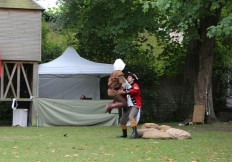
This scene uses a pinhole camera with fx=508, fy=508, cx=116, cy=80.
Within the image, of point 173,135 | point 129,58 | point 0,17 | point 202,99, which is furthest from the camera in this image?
point 129,58

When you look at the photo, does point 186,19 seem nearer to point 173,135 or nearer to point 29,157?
point 173,135

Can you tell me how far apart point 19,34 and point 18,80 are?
1.92 metres

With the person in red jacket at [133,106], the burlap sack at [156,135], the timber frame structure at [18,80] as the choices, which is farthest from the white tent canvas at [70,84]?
the burlap sack at [156,135]

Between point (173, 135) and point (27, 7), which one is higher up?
point (27, 7)

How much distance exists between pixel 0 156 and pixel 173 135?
534cm

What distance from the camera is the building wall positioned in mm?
21016

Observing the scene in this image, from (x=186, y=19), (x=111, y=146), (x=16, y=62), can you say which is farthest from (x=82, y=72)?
(x=111, y=146)

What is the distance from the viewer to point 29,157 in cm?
949

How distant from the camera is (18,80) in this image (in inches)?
Answer: 831

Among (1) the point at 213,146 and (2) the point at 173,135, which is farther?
(2) the point at 173,135

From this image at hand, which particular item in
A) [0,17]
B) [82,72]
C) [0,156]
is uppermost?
[0,17]

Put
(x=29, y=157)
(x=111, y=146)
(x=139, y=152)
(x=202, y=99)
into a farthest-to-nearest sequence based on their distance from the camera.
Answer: (x=202, y=99), (x=111, y=146), (x=139, y=152), (x=29, y=157)

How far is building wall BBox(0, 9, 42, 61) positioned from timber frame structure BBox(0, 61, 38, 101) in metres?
0.46

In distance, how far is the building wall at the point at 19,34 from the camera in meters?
21.0
